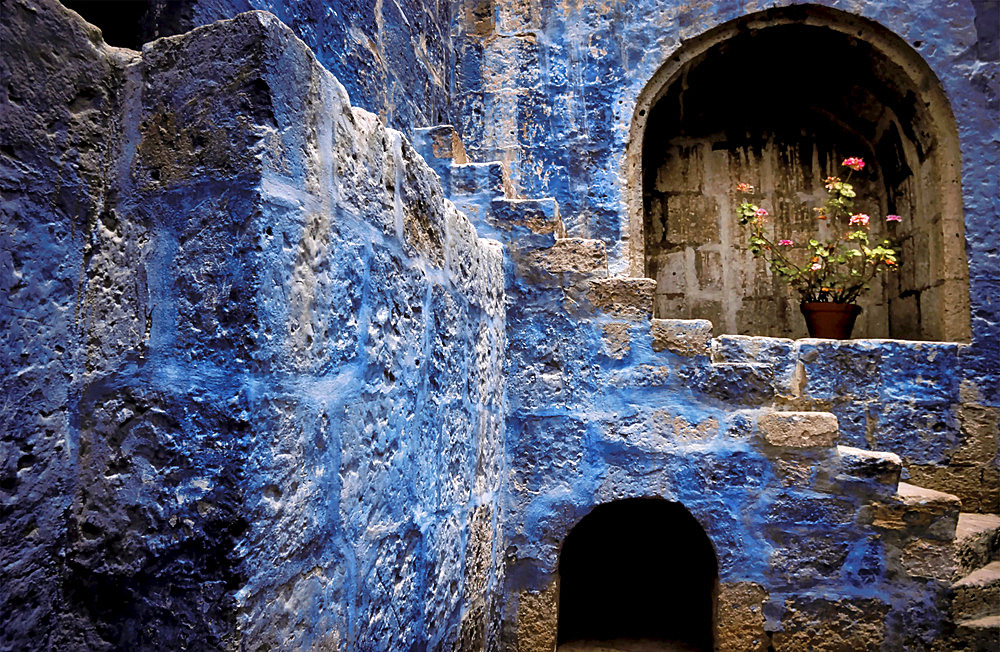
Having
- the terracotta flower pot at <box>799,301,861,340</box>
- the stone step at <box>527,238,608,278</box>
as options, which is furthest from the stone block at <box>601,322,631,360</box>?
the terracotta flower pot at <box>799,301,861,340</box>

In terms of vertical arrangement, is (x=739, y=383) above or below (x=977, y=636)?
above

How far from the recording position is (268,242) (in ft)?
2.80

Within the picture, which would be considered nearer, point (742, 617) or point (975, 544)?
point (742, 617)

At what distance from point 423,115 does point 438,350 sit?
2.46 m

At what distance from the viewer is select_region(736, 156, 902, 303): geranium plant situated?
3.99 metres

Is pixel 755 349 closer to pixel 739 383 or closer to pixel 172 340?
pixel 739 383

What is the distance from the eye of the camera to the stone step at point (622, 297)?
2514mm

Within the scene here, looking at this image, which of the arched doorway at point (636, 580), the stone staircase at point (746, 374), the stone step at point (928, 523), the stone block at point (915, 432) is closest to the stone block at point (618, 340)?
the stone staircase at point (746, 374)

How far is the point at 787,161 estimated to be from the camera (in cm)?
512

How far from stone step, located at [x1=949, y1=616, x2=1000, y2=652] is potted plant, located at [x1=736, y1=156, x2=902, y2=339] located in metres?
1.92

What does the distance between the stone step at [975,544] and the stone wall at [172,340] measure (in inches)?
97.7

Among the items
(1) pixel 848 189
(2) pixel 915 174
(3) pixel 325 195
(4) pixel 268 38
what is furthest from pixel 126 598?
(2) pixel 915 174

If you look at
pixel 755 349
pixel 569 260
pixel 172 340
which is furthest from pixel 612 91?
pixel 172 340

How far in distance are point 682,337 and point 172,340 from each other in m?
2.00
